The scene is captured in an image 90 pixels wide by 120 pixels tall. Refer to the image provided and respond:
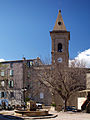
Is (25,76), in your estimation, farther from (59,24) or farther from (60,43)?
(59,24)

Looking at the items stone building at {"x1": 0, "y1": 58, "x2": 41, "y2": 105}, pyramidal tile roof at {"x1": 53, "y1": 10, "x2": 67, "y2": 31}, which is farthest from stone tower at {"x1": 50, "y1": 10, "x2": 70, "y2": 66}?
stone building at {"x1": 0, "y1": 58, "x2": 41, "y2": 105}

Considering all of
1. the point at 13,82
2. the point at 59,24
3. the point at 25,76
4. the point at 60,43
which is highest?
the point at 59,24

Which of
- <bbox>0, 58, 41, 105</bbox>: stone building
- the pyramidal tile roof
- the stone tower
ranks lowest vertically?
<bbox>0, 58, 41, 105</bbox>: stone building

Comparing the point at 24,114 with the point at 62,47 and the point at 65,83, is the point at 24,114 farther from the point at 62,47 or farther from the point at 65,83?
the point at 62,47

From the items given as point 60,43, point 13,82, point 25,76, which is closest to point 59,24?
point 60,43

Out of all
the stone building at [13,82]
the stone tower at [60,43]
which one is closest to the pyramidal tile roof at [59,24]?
the stone tower at [60,43]

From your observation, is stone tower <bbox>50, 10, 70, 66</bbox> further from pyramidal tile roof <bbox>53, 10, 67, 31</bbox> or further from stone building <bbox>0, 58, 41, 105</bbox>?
stone building <bbox>0, 58, 41, 105</bbox>

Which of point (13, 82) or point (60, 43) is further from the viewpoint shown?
point (60, 43)

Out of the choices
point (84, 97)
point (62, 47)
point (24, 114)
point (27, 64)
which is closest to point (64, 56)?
point (62, 47)

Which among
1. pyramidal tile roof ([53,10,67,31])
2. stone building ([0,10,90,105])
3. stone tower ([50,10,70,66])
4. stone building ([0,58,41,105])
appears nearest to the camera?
stone building ([0,58,41,105])

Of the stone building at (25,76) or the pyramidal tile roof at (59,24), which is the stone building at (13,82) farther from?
the pyramidal tile roof at (59,24)

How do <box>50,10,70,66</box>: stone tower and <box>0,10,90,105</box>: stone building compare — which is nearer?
<box>0,10,90,105</box>: stone building

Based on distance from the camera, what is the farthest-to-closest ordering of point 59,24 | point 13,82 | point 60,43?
point 59,24, point 60,43, point 13,82

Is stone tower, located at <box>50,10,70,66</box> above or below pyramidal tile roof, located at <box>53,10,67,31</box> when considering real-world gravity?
below
